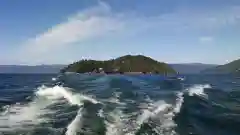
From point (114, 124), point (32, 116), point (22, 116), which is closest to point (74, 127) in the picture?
point (114, 124)

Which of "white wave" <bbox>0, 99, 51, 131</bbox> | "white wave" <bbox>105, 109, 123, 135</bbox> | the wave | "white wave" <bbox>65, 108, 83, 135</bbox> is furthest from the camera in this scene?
"white wave" <bbox>0, 99, 51, 131</bbox>

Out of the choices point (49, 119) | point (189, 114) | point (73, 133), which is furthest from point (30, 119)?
point (189, 114)

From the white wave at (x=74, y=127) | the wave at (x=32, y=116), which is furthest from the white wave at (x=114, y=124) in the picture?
the wave at (x=32, y=116)

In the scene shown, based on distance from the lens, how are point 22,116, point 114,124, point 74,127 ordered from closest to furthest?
1. point 74,127
2. point 114,124
3. point 22,116

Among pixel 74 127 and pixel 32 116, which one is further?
pixel 32 116

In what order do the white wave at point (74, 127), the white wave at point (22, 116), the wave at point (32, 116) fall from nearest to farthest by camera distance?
1. the white wave at point (74, 127)
2. the wave at point (32, 116)
3. the white wave at point (22, 116)

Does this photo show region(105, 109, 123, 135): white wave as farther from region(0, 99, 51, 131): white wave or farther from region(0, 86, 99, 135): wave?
region(0, 99, 51, 131): white wave

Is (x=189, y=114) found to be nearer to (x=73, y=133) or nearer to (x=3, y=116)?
(x=73, y=133)

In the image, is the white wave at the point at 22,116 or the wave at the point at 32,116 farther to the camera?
the white wave at the point at 22,116

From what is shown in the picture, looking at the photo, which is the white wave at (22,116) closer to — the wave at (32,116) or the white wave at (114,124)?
the wave at (32,116)

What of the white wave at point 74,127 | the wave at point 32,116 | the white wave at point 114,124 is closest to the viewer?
the white wave at point 74,127

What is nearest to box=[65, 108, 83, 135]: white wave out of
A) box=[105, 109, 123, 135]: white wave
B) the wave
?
the wave

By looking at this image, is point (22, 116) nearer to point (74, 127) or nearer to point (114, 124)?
point (74, 127)
